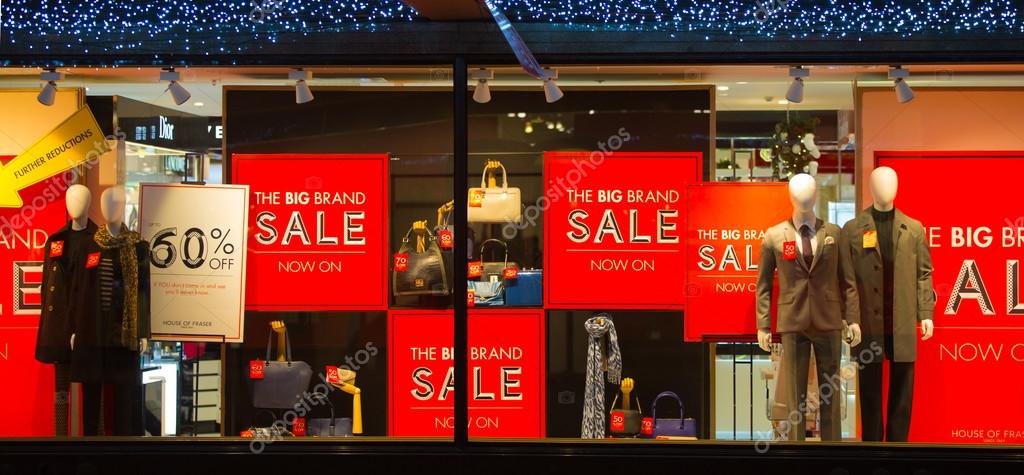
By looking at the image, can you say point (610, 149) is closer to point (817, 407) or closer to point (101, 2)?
point (817, 407)

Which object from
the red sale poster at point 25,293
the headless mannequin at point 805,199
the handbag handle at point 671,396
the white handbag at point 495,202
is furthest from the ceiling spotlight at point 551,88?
the red sale poster at point 25,293

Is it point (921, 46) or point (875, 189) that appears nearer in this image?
point (921, 46)

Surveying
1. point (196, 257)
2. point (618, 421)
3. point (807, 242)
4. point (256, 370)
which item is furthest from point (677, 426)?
point (196, 257)

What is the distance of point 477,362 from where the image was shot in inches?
234

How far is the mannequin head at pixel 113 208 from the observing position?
5.45m

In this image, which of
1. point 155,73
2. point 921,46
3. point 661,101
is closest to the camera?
point 921,46

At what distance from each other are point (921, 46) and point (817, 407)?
5.99ft

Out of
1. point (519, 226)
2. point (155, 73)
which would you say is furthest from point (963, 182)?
point (155, 73)

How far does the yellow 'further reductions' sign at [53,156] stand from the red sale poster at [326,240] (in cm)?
94

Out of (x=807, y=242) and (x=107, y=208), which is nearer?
(x=807, y=242)

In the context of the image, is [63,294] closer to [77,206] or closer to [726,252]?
[77,206]

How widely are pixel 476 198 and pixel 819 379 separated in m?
2.01

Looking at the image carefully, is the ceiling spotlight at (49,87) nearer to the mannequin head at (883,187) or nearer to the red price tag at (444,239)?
the red price tag at (444,239)

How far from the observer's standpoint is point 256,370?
5820 millimetres
